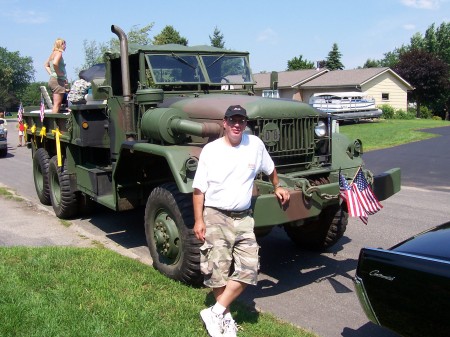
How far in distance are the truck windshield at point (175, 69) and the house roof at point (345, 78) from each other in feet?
102

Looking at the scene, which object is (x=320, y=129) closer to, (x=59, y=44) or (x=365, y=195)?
(x=365, y=195)

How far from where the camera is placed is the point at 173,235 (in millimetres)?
4727

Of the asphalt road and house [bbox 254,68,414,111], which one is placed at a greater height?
house [bbox 254,68,414,111]

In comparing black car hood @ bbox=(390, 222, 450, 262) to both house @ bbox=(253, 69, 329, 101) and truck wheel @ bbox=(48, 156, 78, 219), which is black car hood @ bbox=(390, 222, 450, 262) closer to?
truck wheel @ bbox=(48, 156, 78, 219)

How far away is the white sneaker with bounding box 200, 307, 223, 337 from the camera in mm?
3641

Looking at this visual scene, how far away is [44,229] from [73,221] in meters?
0.58

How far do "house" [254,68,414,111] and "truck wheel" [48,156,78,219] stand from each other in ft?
95.3

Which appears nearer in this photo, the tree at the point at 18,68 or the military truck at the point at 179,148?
the military truck at the point at 179,148

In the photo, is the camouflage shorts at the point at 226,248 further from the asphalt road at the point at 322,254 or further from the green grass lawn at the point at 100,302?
the asphalt road at the point at 322,254

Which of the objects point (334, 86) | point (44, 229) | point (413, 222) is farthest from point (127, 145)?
point (334, 86)

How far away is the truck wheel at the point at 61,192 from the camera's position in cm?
742

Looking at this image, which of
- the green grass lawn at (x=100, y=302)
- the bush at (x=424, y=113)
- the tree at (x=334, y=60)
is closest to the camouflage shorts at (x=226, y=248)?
the green grass lawn at (x=100, y=302)

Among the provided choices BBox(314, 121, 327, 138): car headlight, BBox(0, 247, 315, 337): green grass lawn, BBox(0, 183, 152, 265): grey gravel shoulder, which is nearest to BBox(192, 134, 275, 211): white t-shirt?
BBox(0, 247, 315, 337): green grass lawn

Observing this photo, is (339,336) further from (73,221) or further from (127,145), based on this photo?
(73,221)
